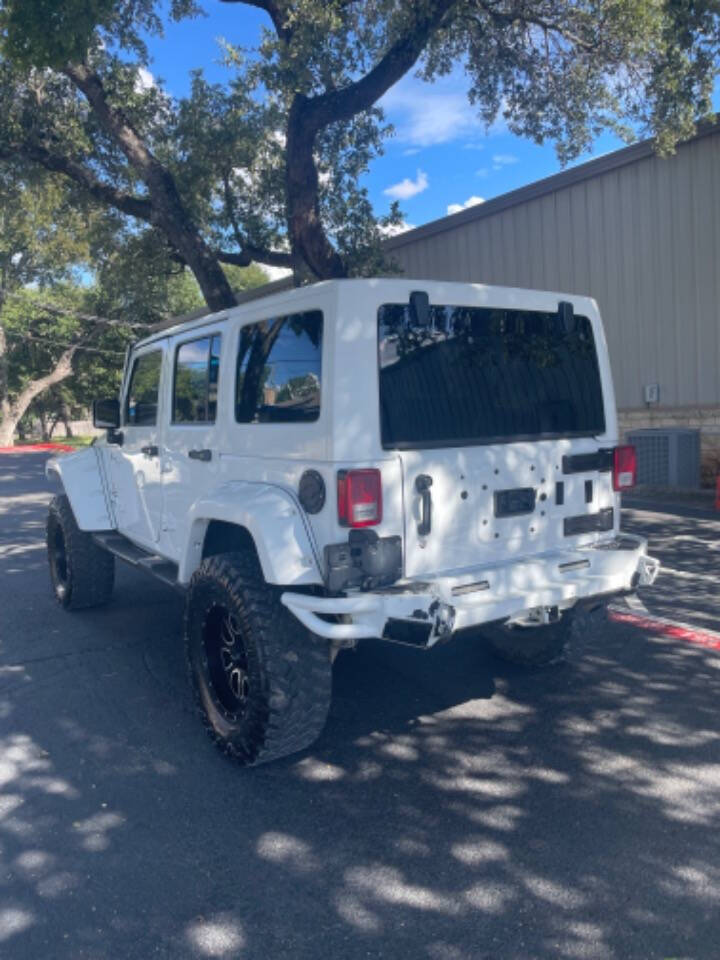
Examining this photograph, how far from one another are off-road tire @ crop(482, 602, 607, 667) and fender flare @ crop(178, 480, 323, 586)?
146cm

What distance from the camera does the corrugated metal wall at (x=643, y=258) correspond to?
11.4 meters

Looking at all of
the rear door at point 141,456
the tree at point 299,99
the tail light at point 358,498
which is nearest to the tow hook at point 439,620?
the tail light at point 358,498

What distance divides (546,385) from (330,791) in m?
2.25

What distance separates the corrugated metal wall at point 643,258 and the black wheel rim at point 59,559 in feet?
30.4

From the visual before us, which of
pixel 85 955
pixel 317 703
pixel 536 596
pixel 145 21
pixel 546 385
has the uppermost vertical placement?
pixel 145 21

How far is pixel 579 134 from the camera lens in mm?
12203

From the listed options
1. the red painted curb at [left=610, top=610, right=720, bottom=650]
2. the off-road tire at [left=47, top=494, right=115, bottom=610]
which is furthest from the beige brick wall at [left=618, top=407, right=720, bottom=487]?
the off-road tire at [left=47, top=494, right=115, bottom=610]

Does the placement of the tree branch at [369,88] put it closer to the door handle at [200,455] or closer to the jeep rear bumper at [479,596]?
the door handle at [200,455]

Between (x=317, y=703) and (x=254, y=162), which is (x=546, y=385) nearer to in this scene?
(x=317, y=703)

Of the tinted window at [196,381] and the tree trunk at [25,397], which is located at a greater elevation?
the tree trunk at [25,397]

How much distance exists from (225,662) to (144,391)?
2.27 metres

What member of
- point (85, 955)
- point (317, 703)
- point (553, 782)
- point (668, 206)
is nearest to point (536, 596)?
point (553, 782)

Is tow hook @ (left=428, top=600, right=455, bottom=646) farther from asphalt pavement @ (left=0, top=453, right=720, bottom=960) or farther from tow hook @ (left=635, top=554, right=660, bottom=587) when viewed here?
tow hook @ (left=635, top=554, right=660, bottom=587)

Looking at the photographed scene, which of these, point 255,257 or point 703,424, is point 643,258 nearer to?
point 703,424
